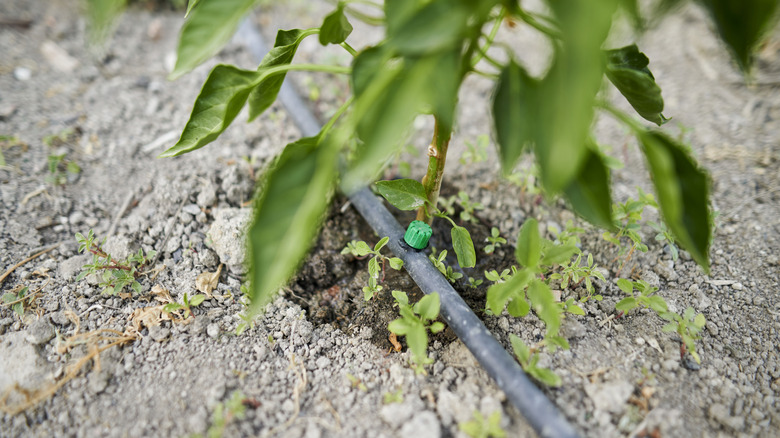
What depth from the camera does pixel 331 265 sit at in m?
1.30

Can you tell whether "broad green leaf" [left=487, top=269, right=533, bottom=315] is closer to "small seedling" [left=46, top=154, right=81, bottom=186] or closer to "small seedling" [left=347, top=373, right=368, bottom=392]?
"small seedling" [left=347, top=373, right=368, bottom=392]

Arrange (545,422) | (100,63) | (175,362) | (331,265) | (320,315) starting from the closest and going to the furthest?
(545,422) → (175,362) → (320,315) → (331,265) → (100,63)

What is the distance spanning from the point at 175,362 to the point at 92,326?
23 centimetres

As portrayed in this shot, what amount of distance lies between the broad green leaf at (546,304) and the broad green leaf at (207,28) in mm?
730

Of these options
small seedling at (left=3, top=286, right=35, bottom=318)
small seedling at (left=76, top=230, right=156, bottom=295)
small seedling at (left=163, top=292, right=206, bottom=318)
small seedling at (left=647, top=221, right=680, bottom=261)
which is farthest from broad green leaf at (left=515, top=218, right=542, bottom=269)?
small seedling at (left=3, top=286, right=35, bottom=318)

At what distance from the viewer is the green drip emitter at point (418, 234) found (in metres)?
1.12

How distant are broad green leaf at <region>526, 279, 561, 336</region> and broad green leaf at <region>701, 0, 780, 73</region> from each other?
0.50 metres

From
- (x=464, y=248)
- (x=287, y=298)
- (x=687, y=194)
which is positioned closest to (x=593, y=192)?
(x=687, y=194)

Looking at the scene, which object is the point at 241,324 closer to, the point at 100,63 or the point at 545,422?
the point at 545,422

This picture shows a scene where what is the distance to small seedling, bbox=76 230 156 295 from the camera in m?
1.12

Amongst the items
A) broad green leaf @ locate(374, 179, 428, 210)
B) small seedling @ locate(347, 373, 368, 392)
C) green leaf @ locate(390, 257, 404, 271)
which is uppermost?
broad green leaf @ locate(374, 179, 428, 210)

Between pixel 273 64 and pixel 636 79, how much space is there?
0.72 m

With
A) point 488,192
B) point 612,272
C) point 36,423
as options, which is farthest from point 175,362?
point 612,272

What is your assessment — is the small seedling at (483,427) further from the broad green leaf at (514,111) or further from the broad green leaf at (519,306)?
the broad green leaf at (514,111)
